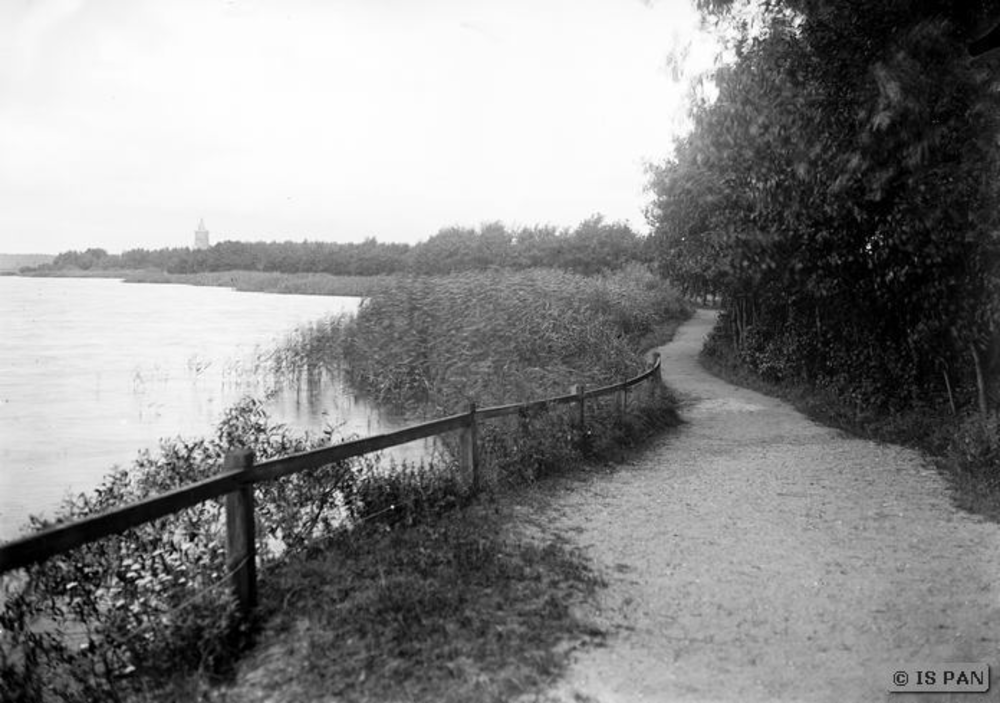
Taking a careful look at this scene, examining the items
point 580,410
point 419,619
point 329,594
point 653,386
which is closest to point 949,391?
point 653,386

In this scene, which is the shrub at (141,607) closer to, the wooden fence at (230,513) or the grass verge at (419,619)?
the wooden fence at (230,513)

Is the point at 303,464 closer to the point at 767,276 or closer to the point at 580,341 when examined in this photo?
the point at 580,341

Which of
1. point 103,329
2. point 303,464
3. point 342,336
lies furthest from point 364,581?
point 103,329

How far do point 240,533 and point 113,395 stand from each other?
16.9 m

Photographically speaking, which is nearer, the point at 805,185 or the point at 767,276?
the point at 805,185

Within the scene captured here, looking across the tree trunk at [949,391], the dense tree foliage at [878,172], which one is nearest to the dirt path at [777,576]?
the tree trunk at [949,391]

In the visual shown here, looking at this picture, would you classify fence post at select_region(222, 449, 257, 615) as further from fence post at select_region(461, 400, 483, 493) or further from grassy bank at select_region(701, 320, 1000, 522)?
grassy bank at select_region(701, 320, 1000, 522)

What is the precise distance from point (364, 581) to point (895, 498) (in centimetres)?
659

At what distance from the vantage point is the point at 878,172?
1002 cm

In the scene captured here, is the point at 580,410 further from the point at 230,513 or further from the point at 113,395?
the point at 113,395

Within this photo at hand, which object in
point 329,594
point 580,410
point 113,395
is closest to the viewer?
point 329,594

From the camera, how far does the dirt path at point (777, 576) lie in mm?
4281

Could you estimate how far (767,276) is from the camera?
17969 millimetres

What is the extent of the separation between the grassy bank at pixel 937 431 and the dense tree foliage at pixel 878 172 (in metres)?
0.44
